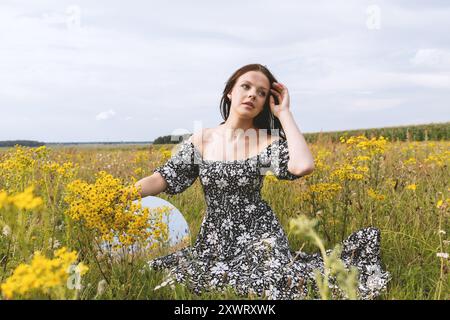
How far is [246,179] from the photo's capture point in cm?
392

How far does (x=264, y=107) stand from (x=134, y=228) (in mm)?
1696

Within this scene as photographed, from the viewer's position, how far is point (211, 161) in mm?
4012

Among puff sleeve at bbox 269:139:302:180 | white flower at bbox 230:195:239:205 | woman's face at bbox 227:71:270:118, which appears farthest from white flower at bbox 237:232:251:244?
woman's face at bbox 227:71:270:118

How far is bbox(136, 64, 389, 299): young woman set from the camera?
371 centimetres

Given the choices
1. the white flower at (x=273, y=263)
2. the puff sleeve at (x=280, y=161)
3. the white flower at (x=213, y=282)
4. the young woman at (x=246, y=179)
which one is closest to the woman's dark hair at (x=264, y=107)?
the young woman at (x=246, y=179)

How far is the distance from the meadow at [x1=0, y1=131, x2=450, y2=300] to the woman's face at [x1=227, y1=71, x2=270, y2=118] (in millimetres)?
821

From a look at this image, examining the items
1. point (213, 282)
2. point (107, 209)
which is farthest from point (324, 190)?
point (107, 209)

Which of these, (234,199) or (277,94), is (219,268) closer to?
(234,199)

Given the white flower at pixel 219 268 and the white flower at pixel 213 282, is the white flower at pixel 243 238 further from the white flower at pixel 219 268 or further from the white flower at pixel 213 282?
the white flower at pixel 213 282

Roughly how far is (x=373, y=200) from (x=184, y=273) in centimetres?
217
